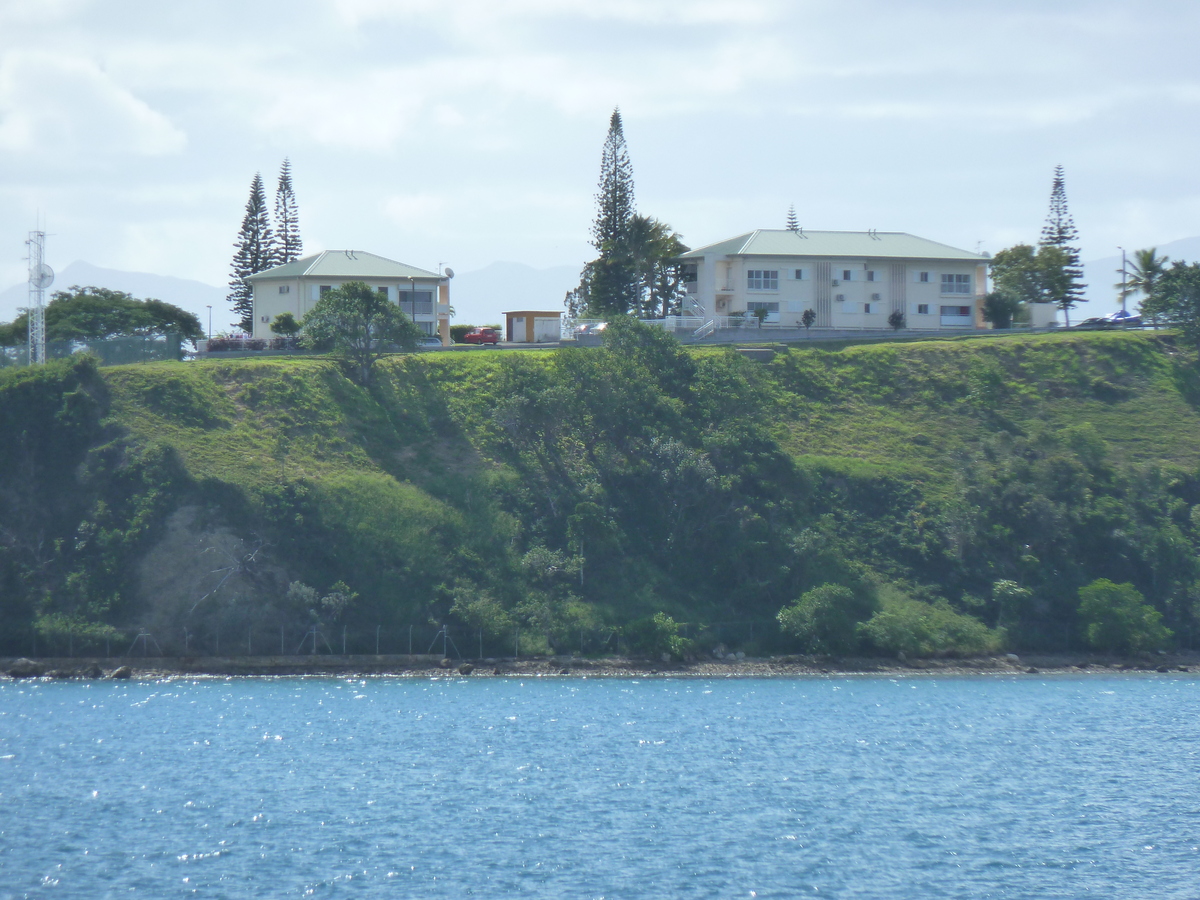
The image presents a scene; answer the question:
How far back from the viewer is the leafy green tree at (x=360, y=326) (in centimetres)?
6212

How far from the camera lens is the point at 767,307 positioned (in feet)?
251

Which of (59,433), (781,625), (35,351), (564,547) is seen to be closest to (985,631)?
(781,625)

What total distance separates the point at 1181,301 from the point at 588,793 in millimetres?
59870

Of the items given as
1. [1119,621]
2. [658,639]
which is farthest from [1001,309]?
[658,639]

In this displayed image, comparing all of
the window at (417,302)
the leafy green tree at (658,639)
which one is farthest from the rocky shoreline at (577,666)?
the window at (417,302)

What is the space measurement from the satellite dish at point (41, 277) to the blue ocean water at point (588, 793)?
79.6 ft

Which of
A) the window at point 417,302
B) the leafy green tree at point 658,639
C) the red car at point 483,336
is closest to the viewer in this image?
the leafy green tree at point 658,639

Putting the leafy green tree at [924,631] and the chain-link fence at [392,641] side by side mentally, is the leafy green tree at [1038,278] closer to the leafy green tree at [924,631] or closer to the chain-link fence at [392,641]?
the leafy green tree at [924,631]

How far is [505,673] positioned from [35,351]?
3180cm

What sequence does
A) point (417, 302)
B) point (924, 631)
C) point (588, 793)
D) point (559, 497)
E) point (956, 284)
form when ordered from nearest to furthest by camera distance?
1. point (588, 793)
2. point (924, 631)
3. point (559, 497)
4. point (417, 302)
5. point (956, 284)

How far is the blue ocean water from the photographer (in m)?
21.9

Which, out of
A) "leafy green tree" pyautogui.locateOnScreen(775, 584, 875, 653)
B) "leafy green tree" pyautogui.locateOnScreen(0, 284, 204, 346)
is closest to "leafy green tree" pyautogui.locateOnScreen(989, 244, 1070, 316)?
"leafy green tree" pyautogui.locateOnScreen(775, 584, 875, 653)

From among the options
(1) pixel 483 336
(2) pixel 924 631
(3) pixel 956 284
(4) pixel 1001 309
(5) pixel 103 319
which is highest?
(3) pixel 956 284

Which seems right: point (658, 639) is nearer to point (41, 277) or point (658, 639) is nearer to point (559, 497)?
point (559, 497)
